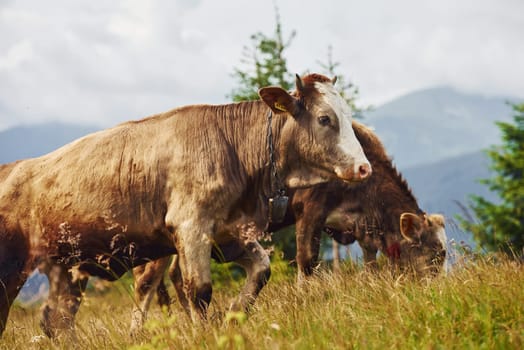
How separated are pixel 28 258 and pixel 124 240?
116cm

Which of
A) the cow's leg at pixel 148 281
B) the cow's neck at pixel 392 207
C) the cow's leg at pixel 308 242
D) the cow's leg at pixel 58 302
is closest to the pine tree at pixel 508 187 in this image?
the cow's neck at pixel 392 207

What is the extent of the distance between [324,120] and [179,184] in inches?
63.2

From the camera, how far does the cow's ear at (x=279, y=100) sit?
638cm

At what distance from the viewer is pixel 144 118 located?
688cm

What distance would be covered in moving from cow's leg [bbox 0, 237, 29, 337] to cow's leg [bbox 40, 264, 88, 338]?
0.95ft

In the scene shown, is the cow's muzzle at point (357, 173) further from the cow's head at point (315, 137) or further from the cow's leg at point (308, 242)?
the cow's leg at point (308, 242)

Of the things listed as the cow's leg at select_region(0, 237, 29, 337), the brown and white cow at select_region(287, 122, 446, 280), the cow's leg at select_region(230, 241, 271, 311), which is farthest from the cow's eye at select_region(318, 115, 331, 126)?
the cow's leg at select_region(0, 237, 29, 337)

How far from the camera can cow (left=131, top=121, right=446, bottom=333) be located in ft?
29.8

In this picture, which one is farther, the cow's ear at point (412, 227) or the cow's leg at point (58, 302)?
the cow's ear at point (412, 227)

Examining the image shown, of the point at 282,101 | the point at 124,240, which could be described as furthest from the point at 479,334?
the point at 124,240

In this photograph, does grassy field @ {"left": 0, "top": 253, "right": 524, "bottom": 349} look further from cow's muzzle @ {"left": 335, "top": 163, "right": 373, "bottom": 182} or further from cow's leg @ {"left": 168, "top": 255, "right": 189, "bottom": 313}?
cow's leg @ {"left": 168, "top": 255, "right": 189, "bottom": 313}

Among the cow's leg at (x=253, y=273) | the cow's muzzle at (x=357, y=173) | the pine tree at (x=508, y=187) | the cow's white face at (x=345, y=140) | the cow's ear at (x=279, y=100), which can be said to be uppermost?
the cow's ear at (x=279, y=100)

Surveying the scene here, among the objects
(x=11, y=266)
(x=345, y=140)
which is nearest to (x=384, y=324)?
(x=345, y=140)

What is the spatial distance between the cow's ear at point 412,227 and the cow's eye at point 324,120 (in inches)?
127
